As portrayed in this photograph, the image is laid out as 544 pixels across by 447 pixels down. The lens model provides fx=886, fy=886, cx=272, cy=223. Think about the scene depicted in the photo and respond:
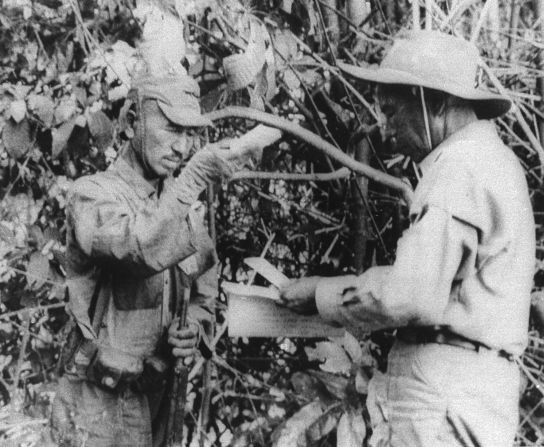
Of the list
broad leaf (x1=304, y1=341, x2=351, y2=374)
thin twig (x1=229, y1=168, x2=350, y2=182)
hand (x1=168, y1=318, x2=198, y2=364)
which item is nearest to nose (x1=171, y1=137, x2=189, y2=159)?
hand (x1=168, y1=318, x2=198, y2=364)

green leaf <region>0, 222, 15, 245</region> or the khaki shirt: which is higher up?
the khaki shirt

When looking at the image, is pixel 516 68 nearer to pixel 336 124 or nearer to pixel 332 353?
pixel 336 124

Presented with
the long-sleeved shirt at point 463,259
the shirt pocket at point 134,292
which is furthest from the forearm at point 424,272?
the shirt pocket at point 134,292

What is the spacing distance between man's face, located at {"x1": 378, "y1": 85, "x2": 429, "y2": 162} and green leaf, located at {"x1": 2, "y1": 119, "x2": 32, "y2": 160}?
2272 mm

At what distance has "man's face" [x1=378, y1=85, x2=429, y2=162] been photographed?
2.92 metres

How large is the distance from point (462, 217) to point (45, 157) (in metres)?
2.97

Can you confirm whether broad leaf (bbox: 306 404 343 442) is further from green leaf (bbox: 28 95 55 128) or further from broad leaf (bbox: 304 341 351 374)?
green leaf (bbox: 28 95 55 128)

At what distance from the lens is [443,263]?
2660mm

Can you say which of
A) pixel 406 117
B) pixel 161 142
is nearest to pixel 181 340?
pixel 161 142

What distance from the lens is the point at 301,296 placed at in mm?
2994

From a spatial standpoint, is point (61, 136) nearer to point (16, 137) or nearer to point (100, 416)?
point (16, 137)

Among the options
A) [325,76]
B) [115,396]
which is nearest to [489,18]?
[325,76]

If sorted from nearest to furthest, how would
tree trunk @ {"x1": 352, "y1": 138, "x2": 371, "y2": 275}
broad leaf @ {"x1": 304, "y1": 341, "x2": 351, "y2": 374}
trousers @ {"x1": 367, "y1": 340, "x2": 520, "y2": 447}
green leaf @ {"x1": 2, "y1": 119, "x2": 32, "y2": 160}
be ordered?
trousers @ {"x1": 367, "y1": 340, "x2": 520, "y2": 447}, broad leaf @ {"x1": 304, "y1": 341, "x2": 351, "y2": 374}, green leaf @ {"x1": 2, "y1": 119, "x2": 32, "y2": 160}, tree trunk @ {"x1": 352, "y1": 138, "x2": 371, "y2": 275}

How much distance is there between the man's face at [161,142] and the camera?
10.4 feet
